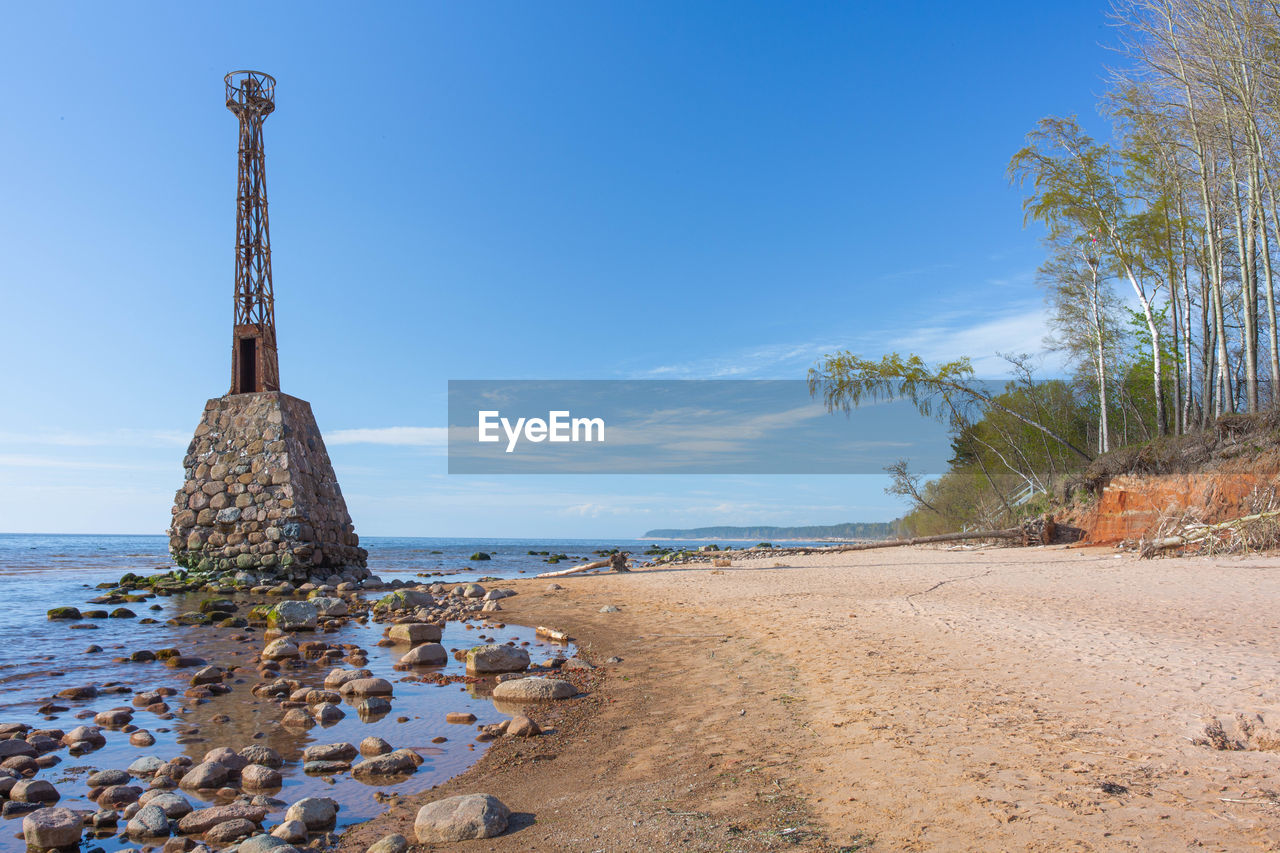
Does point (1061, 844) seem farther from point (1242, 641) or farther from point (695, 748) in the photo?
point (1242, 641)

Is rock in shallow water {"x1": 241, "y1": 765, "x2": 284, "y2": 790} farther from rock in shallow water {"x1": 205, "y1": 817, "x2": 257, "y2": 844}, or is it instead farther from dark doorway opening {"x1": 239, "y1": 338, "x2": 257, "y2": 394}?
dark doorway opening {"x1": 239, "y1": 338, "x2": 257, "y2": 394}

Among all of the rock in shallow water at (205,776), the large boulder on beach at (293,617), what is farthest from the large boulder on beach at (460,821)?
the large boulder on beach at (293,617)

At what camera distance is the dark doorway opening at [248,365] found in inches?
905

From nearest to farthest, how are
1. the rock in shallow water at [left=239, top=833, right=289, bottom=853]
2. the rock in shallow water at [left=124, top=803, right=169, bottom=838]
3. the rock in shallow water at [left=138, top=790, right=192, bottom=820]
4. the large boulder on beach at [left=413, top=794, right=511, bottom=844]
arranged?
the rock in shallow water at [left=239, top=833, right=289, bottom=853] < the large boulder on beach at [left=413, top=794, right=511, bottom=844] < the rock in shallow water at [left=124, top=803, right=169, bottom=838] < the rock in shallow water at [left=138, top=790, right=192, bottom=820]

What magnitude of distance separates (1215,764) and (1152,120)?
2093cm

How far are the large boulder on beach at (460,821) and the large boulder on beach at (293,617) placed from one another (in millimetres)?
9878

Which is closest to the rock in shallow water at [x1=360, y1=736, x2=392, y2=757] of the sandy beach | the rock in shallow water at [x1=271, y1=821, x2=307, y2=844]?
the sandy beach

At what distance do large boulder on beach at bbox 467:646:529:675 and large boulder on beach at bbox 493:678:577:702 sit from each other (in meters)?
1.16

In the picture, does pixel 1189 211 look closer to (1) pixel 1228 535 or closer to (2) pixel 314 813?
(1) pixel 1228 535

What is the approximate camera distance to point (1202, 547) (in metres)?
15.9

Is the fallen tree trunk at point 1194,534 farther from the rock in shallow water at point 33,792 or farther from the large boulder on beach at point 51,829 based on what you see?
the rock in shallow water at point 33,792

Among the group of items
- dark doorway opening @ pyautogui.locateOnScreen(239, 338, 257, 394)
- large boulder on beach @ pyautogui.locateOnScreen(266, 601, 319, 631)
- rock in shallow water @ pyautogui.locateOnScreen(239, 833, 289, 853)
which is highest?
dark doorway opening @ pyautogui.locateOnScreen(239, 338, 257, 394)

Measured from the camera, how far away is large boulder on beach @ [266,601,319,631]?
12680mm

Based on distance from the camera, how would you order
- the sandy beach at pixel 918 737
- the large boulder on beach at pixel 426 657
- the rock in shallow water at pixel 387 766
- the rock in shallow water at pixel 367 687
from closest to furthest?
the sandy beach at pixel 918 737, the rock in shallow water at pixel 387 766, the rock in shallow water at pixel 367 687, the large boulder on beach at pixel 426 657
